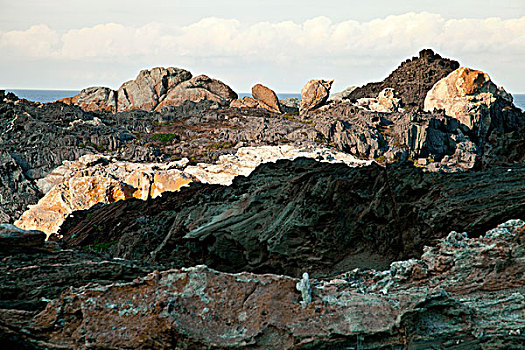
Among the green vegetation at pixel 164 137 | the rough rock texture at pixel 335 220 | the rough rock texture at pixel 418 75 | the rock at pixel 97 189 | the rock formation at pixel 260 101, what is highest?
the rough rock texture at pixel 418 75

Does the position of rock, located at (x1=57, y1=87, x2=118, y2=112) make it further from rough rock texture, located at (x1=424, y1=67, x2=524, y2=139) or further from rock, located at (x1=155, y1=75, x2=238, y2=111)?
rough rock texture, located at (x1=424, y1=67, x2=524, y2=139)

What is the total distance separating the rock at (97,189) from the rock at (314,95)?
25791mm

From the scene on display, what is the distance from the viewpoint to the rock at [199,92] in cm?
5812

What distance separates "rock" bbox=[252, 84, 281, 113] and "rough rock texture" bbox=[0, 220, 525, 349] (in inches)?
2006

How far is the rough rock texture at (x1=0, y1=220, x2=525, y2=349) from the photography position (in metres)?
5.51

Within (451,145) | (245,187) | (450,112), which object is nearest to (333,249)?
(245,187)

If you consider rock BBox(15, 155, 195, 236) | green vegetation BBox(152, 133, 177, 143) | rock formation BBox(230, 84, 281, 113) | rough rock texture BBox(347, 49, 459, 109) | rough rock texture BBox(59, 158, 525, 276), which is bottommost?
rock BBox(15, 155, 195, 236)

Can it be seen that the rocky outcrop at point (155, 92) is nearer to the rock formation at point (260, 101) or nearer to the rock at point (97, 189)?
the rock formation at point (260, 101)

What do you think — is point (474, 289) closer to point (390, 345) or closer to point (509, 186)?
point (390, 345)

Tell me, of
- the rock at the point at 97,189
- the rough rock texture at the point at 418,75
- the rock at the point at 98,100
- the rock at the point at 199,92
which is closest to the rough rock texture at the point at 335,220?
the rock at the point at 97,189

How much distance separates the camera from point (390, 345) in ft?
18.0

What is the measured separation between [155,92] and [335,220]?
5348cm

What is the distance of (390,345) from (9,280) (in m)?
6.46

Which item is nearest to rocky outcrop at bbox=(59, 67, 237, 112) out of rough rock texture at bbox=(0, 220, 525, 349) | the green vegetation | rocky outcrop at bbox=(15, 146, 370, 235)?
the green vegetation
